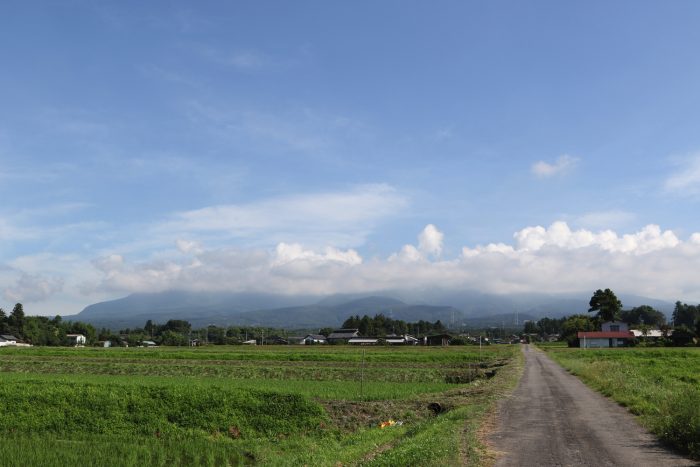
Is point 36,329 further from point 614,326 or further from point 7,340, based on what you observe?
point 614,326

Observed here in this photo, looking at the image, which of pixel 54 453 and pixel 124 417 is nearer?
pixel 54 453

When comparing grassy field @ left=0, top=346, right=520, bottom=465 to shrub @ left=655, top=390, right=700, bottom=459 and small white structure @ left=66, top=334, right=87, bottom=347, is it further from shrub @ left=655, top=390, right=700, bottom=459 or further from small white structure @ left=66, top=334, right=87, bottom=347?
small white structure @ left=66, top=334, right=87, bottom=347

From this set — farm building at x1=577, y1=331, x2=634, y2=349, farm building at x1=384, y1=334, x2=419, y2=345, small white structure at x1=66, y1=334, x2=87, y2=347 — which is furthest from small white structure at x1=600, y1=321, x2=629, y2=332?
small white structure at x1=66, y1=334, x2=87, y2=347

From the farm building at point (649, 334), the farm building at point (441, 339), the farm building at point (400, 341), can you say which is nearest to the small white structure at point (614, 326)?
the farm building at point (649, 334)

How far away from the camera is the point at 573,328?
429 ft

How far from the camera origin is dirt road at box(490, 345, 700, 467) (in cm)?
1208

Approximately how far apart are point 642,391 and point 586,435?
9.01 m

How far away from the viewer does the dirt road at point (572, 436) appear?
1208cm

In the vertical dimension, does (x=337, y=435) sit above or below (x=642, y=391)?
below

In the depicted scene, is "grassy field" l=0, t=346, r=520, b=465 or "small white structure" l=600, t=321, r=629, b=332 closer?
"grassy field" l=0, t=346, r=520, b=465

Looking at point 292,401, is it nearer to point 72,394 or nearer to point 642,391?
point 72,394

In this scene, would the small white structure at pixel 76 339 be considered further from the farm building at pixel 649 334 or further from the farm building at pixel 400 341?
the farm building at pixel 649 334

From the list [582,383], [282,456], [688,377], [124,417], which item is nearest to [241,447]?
[282,456]

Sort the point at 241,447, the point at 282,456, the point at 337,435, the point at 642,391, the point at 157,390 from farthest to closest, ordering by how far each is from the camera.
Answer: the point at 157,390 → the point at 642,391 → the point at 337,435 → the point at 241,447 → the point at 282,456
